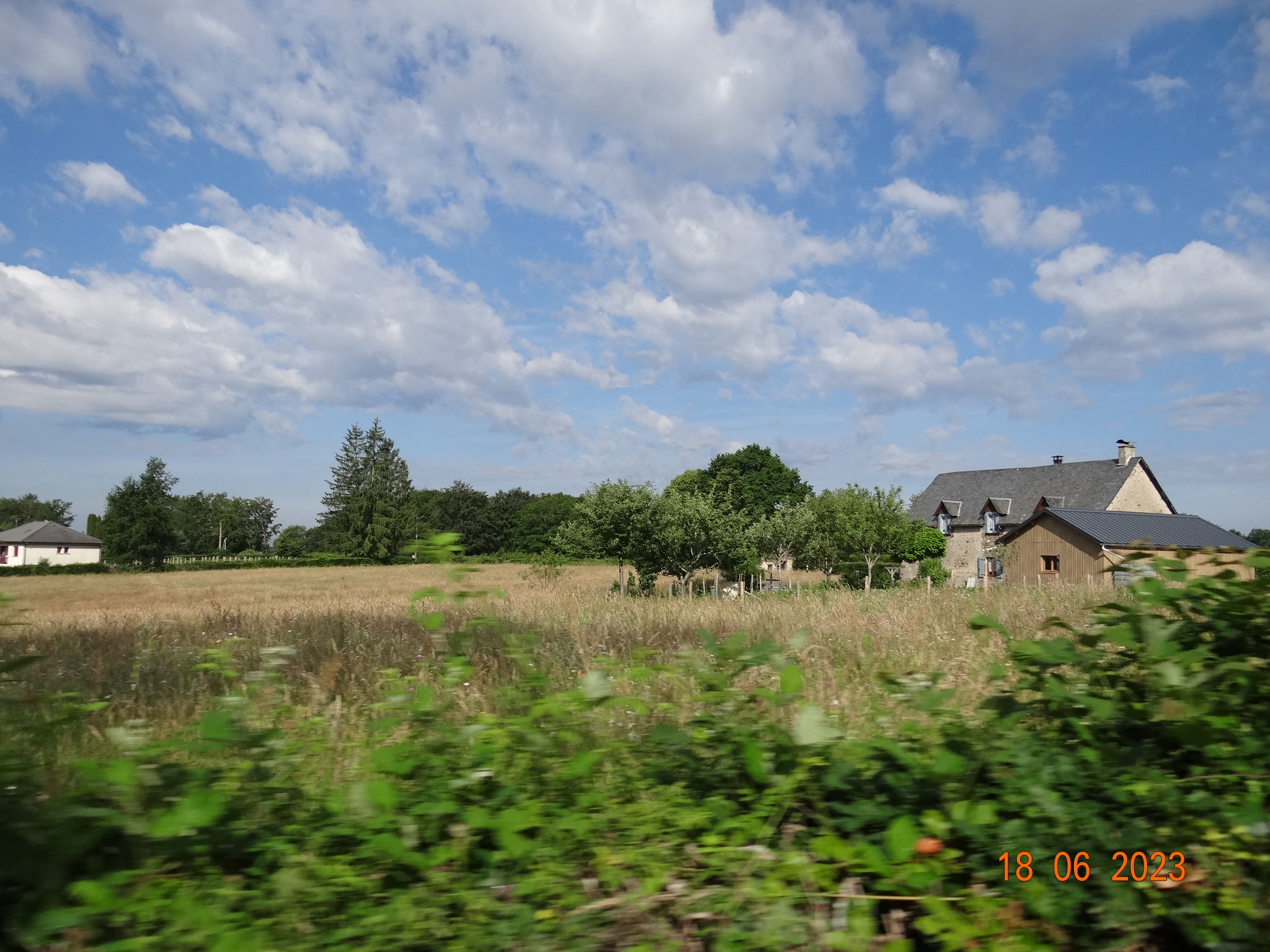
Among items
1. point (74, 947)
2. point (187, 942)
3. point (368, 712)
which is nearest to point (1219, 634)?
point (187, 942)

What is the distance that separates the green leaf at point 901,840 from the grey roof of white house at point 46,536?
4647 inches

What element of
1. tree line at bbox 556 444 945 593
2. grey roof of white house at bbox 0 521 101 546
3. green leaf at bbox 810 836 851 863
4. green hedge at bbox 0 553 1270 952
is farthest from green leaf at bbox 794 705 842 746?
grey roof of white house at bbox 0 521 101 546

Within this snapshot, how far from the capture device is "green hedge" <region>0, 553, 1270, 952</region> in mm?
1900

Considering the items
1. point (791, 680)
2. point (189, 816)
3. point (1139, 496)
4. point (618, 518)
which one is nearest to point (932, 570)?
point (1139, 496)

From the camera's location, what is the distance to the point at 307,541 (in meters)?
107

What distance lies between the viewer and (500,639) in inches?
242

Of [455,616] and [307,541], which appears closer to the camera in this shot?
[455,616]

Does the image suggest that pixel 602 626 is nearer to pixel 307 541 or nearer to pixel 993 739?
pixel 993 739

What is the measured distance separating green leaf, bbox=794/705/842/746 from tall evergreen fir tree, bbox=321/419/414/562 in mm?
76186

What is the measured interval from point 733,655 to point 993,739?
971mm

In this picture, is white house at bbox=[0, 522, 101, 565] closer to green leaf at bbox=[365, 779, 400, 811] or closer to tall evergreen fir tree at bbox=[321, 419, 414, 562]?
tall evergreen fir tree at bbox=[321, 419, 414, 562]

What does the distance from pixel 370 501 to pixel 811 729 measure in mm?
82361

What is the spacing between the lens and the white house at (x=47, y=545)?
9106 centimetres

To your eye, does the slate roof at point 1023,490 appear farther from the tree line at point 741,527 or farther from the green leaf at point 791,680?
the green leaf at point 791,680
